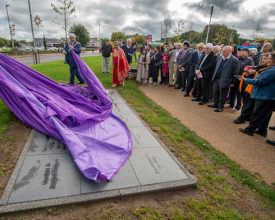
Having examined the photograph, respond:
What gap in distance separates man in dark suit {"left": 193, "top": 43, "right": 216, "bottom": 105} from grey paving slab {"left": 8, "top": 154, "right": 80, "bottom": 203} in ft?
17.1

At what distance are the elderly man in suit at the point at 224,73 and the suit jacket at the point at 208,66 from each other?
1.42 ft

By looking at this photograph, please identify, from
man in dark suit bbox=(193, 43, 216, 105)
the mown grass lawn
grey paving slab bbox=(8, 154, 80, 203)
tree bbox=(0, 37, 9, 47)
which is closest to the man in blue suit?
man in dark suit bbox=(193, 43, 216, 105)

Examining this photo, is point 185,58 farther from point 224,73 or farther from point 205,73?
point 224,73

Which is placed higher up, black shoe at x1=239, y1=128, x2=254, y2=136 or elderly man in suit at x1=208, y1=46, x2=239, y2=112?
elderly man in suit at x1=208, y1=46, x2=239, y2=112

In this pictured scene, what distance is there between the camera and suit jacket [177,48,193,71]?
332 inches

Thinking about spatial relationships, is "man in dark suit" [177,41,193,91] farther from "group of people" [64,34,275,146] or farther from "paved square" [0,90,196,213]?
"paved square" [0,90,196,213]

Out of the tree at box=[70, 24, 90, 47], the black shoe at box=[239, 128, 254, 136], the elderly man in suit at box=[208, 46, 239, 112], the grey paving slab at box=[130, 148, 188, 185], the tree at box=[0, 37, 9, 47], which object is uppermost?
the tree at box=[70, 24, 90, 47]

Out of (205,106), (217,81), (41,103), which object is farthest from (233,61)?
(41,103)

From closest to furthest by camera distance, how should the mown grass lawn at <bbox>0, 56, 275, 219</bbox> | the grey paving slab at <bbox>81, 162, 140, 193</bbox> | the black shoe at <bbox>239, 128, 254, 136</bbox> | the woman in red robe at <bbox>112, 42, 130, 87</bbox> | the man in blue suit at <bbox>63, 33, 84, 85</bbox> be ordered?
the mown grass lawn at <bbox>0, 56, 275, 219</bbox> < the grey paving slab at <bbox>81, 162, 140, 193</bbox> < the black shoe at <bbox>239, 128, 254, 136</bbox> < the man in blue suit at <bbox>63, 33, 84, 85</bbox> < the woman in red robe at <bbox>112, 42, 130, 87</bbox>

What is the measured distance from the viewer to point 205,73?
7.11 m

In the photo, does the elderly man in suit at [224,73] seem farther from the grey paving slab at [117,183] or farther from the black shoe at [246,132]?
the grey paving slab at [117,183]

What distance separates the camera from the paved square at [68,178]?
265 cm

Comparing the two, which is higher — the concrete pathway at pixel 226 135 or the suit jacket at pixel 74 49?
the suit jacket at pixel 74 49

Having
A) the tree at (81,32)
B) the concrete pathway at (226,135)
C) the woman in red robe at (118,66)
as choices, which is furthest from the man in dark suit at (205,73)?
the tree at (81,32)
